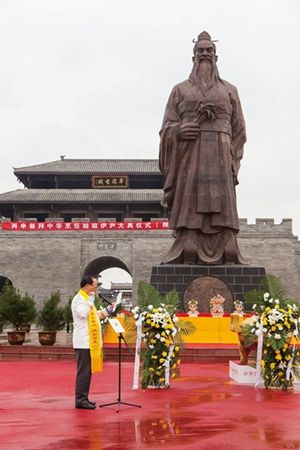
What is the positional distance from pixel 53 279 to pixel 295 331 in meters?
26.8

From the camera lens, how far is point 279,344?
657 cm

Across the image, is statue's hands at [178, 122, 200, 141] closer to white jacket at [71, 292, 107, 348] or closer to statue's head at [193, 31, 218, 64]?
statue's head at [193, 31, 218, 64]

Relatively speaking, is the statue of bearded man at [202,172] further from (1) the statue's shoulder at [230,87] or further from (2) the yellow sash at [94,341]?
(2) the yellow sash at [94,341]

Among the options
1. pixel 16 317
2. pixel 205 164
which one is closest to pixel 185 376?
pixel 205 164

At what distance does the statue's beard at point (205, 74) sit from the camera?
1173 cm

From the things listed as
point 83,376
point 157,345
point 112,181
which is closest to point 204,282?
point 157,345

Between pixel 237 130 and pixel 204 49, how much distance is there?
1.80 m

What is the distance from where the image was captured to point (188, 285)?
11.2 meters

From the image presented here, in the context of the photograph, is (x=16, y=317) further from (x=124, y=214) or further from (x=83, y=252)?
(x=124, y=214)

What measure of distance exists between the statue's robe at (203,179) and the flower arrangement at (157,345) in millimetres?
4572

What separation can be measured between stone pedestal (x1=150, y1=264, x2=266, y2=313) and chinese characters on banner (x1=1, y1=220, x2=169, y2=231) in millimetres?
20875

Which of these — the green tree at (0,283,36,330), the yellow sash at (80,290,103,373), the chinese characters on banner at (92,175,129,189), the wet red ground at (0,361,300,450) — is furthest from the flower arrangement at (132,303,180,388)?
the chinese characters on banner at (92,175,129,189)

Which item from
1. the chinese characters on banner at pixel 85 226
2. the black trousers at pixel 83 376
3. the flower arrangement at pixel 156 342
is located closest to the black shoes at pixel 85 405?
the black trousers at pixel 83 376

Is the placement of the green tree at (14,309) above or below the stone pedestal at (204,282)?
below
